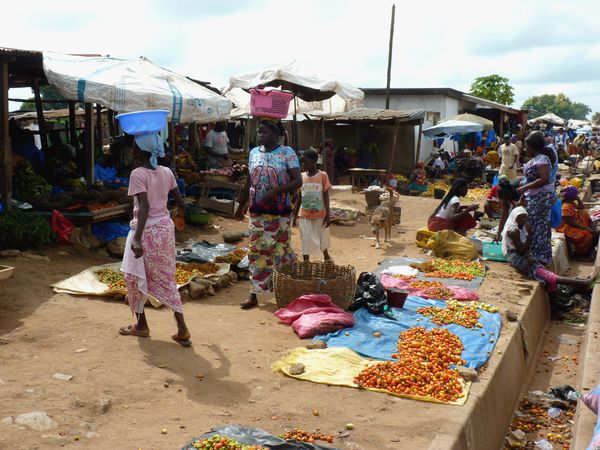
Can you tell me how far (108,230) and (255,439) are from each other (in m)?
6.42

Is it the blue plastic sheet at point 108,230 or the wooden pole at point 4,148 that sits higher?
the wooden pole at point 4,148

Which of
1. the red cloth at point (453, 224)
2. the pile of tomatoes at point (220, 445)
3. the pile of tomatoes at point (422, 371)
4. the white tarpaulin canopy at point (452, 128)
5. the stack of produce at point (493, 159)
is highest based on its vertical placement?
the white tarpaulin canopy at point (452, 128)

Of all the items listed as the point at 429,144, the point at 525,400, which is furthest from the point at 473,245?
the point at 429,144

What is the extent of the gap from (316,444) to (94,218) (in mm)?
6022

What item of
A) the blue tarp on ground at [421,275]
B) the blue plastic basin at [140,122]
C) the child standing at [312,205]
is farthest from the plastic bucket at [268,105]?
the blue tarp on ground at [421,275]

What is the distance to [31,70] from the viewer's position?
10023 millimetres

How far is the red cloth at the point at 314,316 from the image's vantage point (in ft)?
19.2

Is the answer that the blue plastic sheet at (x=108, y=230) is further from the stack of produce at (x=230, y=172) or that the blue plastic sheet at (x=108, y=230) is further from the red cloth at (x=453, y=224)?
the red cloth at (x=453, y=224)

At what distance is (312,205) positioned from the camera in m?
8.02

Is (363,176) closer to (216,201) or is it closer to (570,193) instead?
(216,201)

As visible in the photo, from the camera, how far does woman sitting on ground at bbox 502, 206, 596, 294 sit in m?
8.27

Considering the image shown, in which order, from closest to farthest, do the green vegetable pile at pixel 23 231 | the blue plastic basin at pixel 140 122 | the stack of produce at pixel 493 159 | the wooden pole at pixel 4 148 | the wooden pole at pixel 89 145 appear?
the blue plastic basin at pixel 140 122 → the green vegetable pile at pixel 23 231 → the wooden pole at pixel 4 148 → the wooden pole at pixel 89 145 → the stack of produce at pixel 493 159

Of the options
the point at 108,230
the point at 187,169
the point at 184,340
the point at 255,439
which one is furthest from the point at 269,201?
the point at 187,169

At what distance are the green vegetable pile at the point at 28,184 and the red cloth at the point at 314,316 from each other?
4.74m
